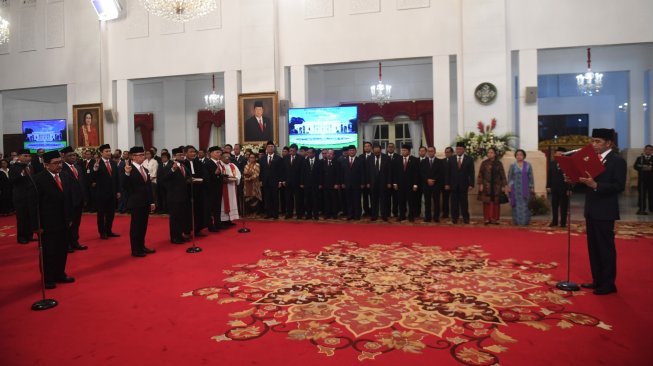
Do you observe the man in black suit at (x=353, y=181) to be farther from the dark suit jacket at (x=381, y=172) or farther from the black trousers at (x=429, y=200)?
the black trousers at (x=429, y=200)

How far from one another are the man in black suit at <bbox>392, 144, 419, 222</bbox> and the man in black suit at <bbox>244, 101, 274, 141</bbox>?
3.73 metres

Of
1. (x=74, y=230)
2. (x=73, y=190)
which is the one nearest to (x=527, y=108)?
(x=73, y=190)

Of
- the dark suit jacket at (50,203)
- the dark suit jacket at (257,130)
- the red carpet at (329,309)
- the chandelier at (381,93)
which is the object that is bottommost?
the red carpet at (329,309)

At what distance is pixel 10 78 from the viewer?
1448 centimetres

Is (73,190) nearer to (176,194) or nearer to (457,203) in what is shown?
(176,194)

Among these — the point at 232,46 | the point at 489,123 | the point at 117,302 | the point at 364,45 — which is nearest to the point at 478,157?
the point at 489,123

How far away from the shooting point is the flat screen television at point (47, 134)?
13.6 meters

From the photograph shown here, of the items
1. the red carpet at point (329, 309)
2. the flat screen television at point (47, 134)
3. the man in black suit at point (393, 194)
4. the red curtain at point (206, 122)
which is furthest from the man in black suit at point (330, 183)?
the flat screen television at point (47, 134)

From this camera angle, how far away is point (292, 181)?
1011 cm

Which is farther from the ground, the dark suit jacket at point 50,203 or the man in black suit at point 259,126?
the man in black suit at point 259,126

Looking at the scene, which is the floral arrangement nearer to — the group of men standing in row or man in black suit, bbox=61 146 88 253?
the group of men standing in row

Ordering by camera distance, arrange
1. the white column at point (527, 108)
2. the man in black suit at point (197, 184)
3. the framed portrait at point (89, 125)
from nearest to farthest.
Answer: the man in black suit at point (197, 184) → the white column at point (527, 108) → the framed portrait at point (89, 125)

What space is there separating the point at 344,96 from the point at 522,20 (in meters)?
6.84

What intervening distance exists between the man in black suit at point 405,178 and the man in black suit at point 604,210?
4918 mm
